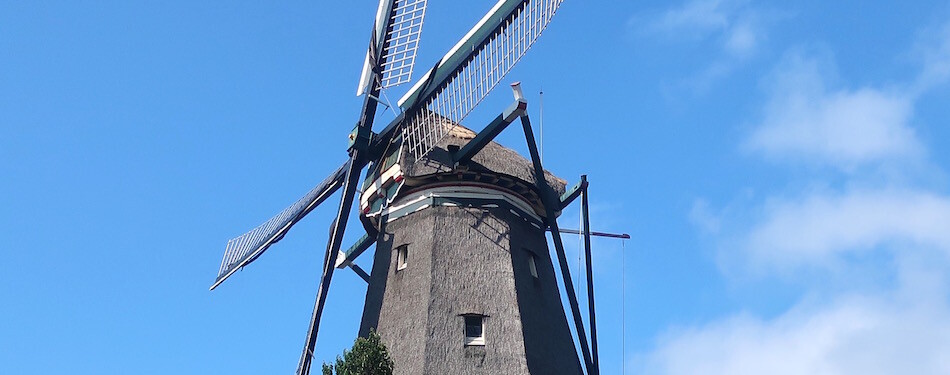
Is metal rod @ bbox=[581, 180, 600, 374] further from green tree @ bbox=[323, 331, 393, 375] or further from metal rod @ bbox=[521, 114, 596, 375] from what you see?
green tree @ bbox=[323, 331, 393, 375]

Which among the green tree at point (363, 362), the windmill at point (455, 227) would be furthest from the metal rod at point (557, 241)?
the green tree at point (363, 362)

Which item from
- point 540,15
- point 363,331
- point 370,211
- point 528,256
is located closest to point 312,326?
point 363,331

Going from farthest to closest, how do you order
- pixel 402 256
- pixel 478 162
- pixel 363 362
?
pixel 478 162, pixel 402 256, pixel 363 362

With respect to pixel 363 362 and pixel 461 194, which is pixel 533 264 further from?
pixel 363 362

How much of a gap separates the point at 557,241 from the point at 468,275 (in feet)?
4.82

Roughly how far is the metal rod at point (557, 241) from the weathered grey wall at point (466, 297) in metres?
0.30

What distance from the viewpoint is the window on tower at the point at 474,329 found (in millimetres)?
16109

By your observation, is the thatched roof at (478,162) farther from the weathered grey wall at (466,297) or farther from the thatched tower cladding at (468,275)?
the weathered grey wall at (466,297)

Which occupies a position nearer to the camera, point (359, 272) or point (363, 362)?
point (363, 362)

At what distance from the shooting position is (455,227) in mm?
17359

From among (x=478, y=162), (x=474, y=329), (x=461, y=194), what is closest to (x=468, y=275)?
(x=474, y=329)

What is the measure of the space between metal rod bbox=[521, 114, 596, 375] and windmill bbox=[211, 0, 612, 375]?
19 millimetres

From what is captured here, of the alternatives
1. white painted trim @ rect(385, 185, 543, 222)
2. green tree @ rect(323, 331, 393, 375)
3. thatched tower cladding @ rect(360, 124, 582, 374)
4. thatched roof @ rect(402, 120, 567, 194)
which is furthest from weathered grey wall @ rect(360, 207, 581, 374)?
green tree @ rect(323, 331, 393, 375)

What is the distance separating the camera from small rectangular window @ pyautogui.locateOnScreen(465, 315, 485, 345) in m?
16.1
